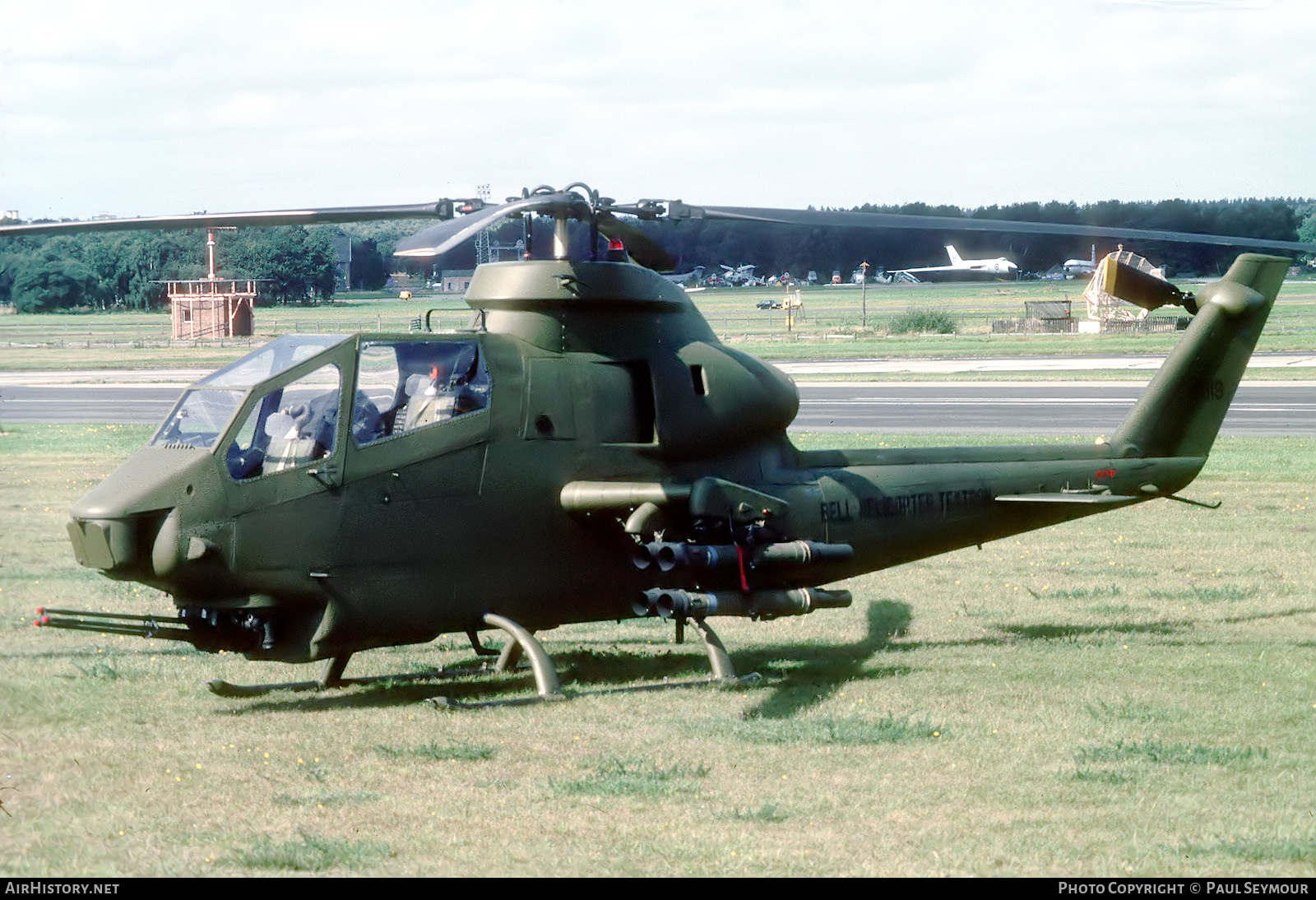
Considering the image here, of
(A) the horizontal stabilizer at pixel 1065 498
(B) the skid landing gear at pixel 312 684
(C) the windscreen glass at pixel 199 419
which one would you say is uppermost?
(C) the windscreen glass at pixel 199 419

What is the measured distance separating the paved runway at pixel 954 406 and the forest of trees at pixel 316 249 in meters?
4.05

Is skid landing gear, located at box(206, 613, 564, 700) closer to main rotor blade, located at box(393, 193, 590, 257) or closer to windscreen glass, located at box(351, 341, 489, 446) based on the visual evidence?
windscreen glass, located at box(351, 341, 489, 446)

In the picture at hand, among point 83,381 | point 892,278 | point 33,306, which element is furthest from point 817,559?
point 892,278

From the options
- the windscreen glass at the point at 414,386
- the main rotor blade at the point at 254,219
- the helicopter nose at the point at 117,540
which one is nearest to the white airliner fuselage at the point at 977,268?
the windscreen glass at the point at 414,386

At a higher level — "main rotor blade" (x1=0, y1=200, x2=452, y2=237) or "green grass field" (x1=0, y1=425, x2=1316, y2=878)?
"main rotor blade" (x1=0, y1=200, x2=452, y2=237)

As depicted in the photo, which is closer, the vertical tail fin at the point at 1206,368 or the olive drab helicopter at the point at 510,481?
the olive drab helicopter at the point at 510,481

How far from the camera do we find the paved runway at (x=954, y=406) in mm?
32875

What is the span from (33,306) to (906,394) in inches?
1324

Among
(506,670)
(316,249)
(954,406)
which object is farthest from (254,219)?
(954,406)

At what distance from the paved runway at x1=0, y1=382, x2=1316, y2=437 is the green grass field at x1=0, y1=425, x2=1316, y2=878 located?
704 inches

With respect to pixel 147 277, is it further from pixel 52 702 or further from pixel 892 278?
pixel 892 278

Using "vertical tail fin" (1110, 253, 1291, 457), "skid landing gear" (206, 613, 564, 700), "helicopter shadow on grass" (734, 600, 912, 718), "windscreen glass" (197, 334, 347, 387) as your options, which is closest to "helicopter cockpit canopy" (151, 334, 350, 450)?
"windscreen glass" (197, 334, 347, 387)

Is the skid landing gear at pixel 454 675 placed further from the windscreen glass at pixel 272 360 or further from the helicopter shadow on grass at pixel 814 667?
the windscreen glass at pixel 272 360

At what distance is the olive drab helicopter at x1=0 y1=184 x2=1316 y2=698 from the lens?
998 cm
